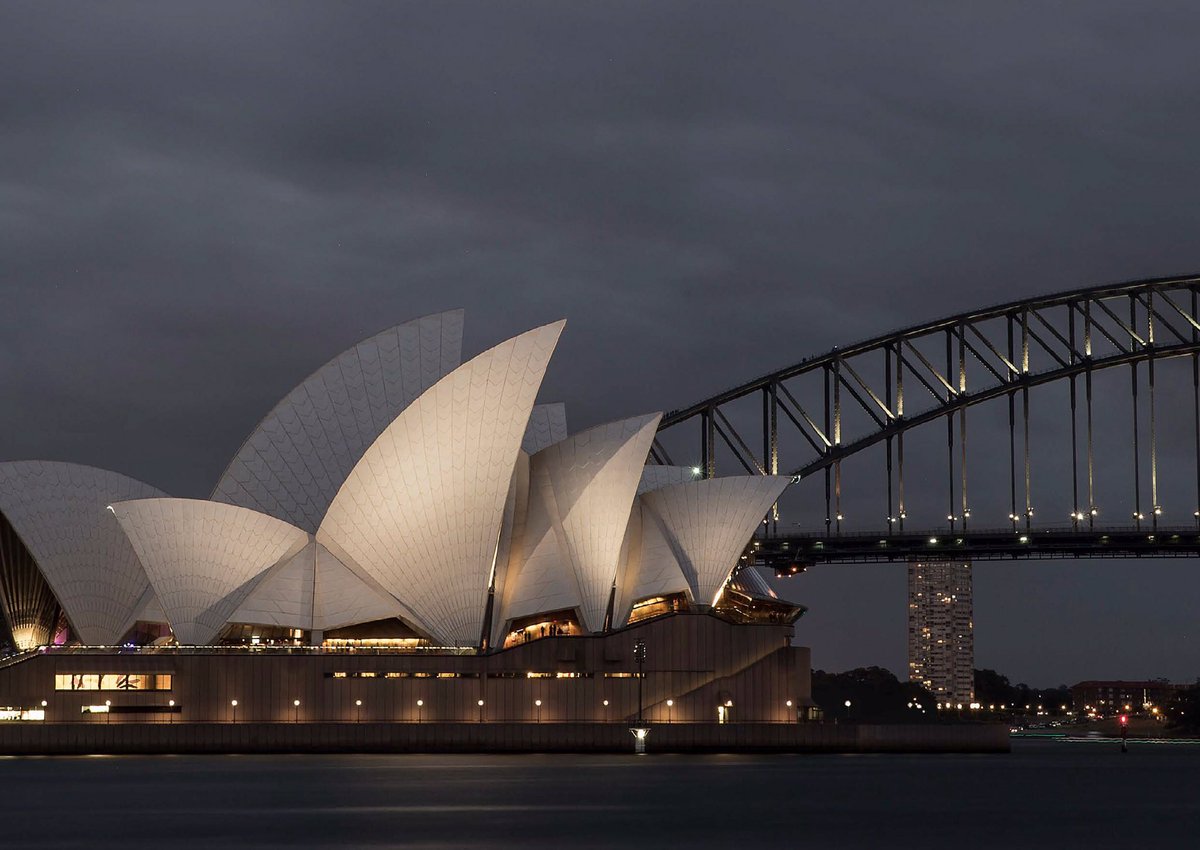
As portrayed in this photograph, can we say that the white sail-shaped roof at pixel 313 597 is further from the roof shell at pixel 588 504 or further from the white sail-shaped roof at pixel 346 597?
the roof shell at pixel 588 504

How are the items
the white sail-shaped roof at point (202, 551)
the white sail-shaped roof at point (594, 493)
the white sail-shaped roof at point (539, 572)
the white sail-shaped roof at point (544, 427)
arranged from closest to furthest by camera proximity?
1. the white sail-shaped roof at point (594, 493)
2. the white sail-shaped roof at point (202, 551)
3. the white sail-shaped roof at point (539, 572)
4. the white sail-shaped roof at point (544, 427)

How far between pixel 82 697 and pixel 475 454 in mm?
19443

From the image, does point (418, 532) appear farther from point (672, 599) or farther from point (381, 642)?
point (672, 599)

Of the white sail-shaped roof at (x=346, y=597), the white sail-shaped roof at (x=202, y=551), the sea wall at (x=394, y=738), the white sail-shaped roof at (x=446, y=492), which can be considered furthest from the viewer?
the white sail-shaped roof at (x=346, y=597)

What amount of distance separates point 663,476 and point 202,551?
2193 centimetres

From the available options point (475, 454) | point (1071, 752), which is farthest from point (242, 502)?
point (1071, 752)

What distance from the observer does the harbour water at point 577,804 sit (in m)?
42.8

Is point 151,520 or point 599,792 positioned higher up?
point 151,520

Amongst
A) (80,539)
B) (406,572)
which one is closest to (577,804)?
(406,572)

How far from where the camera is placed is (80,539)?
266ft

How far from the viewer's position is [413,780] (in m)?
57.9

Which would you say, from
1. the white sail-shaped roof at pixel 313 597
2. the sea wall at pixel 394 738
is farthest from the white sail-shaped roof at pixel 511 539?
the sea wall at pixel 394 738

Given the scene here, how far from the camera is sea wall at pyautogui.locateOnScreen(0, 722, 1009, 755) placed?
250ft

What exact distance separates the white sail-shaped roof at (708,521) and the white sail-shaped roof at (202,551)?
1522 centimetres
